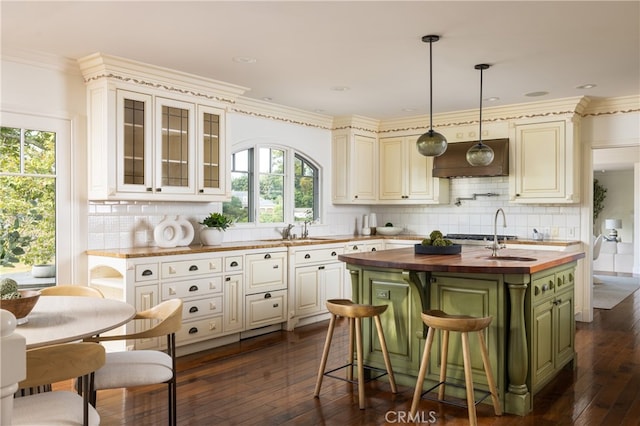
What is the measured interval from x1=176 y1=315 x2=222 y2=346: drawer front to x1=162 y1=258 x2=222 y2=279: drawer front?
436mm

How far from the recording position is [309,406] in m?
3.48

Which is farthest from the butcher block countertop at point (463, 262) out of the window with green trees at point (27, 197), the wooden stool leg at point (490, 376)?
the window with green trees at point (27, 197)

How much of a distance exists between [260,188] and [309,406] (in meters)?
3.39

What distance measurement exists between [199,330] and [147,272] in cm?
78

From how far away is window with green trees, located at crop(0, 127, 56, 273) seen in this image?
4172mm

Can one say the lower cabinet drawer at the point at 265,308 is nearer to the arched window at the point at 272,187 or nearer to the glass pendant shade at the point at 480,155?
the arched window at the point at 272,187

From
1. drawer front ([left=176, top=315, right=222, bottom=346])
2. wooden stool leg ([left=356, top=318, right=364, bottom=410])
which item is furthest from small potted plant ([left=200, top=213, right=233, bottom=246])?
wooden stool leg ([left=356, top=318, right=364, bottom=410])

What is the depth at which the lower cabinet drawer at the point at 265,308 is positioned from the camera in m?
5.27

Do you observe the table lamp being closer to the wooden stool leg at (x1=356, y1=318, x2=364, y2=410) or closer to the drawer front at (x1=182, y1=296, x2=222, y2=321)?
the drawer front at (x1=182, y1=296, x2=222, y2=321)

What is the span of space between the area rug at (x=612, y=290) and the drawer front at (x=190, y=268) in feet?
16.9

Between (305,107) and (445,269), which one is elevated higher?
(305,107)

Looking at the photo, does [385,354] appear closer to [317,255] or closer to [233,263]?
[233,263]

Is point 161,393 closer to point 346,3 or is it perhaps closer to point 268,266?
point 268,266

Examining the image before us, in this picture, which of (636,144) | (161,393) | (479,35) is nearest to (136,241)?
(161,393)
